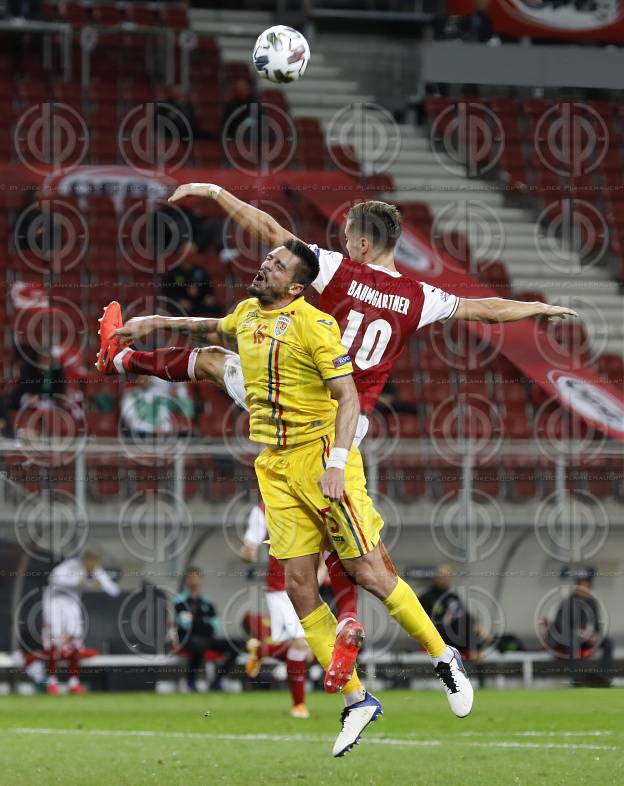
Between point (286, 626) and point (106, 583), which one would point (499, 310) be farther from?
point (106, 583)

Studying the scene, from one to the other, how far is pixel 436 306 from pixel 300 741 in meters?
3.20

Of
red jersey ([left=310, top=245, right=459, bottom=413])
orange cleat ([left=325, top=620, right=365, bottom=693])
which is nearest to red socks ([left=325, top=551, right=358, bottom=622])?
orange cleat ([left=325, top=620, right=365, bottom=693])

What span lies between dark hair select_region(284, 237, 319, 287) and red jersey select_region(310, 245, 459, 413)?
47 cm

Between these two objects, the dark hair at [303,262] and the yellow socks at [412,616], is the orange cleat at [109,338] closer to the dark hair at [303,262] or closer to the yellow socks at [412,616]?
the dark hair at [303,262]

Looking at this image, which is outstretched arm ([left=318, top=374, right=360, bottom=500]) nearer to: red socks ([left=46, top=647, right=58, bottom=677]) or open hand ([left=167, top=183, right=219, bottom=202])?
open hand ([left=167, top=183, right=219, bottom=202])

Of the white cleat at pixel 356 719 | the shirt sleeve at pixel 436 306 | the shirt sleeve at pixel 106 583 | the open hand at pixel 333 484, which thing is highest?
the shirt sleeve at pixel 436 306

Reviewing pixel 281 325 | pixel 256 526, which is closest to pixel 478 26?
pixel 256 526

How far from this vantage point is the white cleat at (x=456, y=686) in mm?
6980

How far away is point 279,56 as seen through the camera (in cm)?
823

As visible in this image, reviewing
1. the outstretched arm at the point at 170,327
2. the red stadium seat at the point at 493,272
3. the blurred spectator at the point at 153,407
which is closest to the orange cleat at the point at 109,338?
the outstretched arm at the point at 170,327

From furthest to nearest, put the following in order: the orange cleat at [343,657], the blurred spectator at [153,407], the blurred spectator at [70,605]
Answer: the blurred spectator at [153,407]
the blurred spectator at [70,605]
the orange cleat at [343,657]

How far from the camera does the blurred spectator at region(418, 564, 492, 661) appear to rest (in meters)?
12.0

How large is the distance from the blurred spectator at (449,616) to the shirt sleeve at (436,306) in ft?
15.9

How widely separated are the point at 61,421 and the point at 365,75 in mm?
7966
